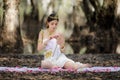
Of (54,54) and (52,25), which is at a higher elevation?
(52,25)

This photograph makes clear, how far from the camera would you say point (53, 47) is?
797cm

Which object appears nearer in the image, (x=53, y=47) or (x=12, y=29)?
(x=53, y=47)

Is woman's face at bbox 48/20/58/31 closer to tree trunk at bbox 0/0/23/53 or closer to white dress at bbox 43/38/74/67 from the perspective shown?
white dress at bbox 43/38/74/67

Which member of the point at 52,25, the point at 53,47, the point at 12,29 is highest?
the point at 12,29

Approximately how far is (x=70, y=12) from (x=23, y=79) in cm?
1535

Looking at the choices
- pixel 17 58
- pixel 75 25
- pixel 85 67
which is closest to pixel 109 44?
pixel 75 25

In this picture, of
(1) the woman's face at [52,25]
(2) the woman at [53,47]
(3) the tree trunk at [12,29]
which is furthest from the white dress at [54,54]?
(3) the tree trunk at [12,29]

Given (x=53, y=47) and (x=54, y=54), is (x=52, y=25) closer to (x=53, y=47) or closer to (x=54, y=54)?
(x=53, y=47)

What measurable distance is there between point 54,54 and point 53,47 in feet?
0.45

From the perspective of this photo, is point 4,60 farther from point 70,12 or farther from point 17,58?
point 70,12

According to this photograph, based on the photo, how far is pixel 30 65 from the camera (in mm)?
9094

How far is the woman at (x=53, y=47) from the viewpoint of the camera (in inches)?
312

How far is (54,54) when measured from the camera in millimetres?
7996

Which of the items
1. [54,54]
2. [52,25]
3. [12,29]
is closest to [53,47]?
[54,54]
